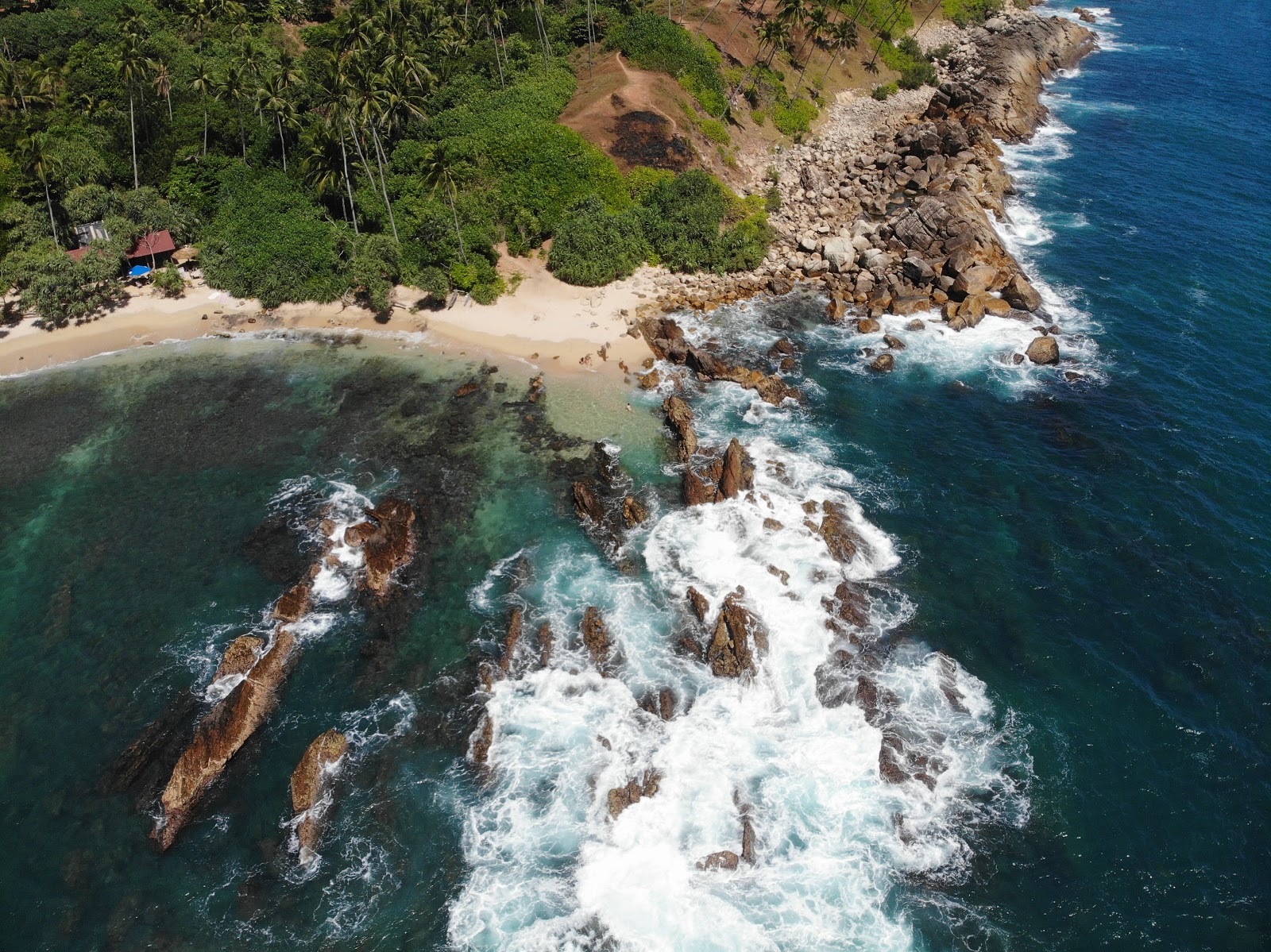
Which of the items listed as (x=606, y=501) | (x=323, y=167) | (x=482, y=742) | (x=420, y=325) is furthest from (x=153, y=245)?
(x=482, y=742)

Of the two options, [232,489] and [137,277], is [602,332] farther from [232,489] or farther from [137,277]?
[137,277]

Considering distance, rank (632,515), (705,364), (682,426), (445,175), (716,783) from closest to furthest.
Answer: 1. (716,783)
2. (632,515)
3. (682,426)
4. (705,364)
5. (445,175)

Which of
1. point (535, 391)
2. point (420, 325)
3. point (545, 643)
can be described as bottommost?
point (545, 643)

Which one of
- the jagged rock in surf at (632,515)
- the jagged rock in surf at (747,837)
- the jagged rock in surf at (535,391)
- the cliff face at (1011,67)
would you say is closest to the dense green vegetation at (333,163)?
the jagged rock in surf at (535,391)

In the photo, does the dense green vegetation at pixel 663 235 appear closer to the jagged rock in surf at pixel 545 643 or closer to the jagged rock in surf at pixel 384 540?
the jagged rock in surf at pixel 384 540

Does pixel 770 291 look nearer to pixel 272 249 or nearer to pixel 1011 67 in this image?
pixel 272 249

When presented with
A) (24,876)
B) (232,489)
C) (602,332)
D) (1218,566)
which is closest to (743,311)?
(602,332)

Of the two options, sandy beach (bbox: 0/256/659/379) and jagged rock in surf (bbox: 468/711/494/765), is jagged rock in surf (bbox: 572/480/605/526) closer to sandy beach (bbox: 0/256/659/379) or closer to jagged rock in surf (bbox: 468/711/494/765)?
sandy beach (bbox: 0/256/659/379)
